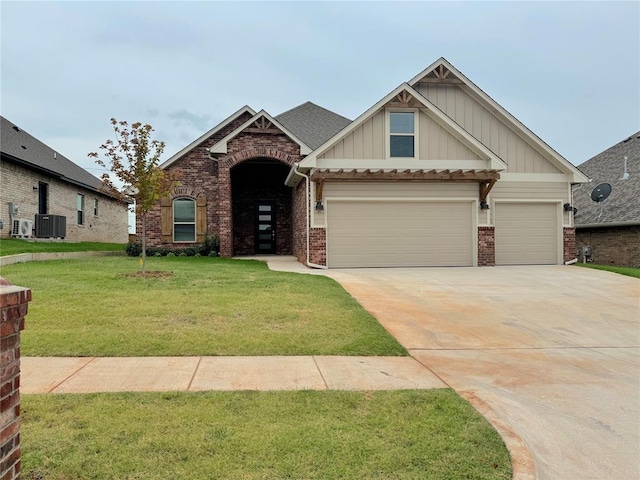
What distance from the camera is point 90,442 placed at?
9.34 ft

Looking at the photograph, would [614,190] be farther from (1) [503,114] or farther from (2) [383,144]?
(2) [383,144]

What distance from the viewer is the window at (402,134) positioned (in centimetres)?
1431

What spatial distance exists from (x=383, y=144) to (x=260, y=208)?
27.8 feet

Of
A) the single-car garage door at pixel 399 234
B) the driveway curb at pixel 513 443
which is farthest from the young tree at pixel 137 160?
the driveway curb at pixel 513 443

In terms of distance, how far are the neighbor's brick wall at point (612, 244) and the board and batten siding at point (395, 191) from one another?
8136mm

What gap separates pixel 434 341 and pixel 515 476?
3.46 metres

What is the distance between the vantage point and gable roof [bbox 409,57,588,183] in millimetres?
15188

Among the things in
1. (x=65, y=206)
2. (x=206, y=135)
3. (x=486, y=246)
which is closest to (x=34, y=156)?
(x=65, y=206)

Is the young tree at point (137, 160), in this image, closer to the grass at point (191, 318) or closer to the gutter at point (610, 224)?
the grass at point (191, 318)

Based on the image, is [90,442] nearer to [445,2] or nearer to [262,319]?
[262,319]

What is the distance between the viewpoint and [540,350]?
580cm

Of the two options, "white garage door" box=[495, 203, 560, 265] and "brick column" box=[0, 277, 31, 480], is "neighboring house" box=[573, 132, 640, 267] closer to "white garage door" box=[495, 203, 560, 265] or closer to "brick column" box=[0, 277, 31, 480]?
"white garage door" box=[495, 203, 560, 265]

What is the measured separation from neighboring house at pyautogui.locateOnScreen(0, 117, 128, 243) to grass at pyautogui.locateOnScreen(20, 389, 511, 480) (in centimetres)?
1141

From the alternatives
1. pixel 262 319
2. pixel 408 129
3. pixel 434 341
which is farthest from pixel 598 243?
pixel 262 319
